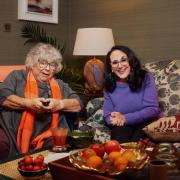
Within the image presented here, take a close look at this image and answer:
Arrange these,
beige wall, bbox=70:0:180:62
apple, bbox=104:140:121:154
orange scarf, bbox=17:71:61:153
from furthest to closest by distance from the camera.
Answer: beige wall, bbox=70:0:180:62 < orange scarf, bbox=17:71:61:153 < apple, bbox=104:140:121:154

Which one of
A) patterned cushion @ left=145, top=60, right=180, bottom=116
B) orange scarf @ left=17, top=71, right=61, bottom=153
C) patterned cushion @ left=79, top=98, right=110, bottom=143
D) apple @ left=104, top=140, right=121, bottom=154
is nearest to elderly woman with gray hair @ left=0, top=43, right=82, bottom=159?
orange scarf @ left=17, top=71, right=61, bottom=153

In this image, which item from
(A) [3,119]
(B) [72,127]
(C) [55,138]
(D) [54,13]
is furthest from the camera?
(D) [54,13]

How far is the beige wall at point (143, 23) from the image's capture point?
347 cm

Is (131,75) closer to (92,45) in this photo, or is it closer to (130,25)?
(92,45)

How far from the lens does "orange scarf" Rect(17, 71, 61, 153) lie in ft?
7.66

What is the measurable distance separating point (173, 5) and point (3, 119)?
6.85 ft

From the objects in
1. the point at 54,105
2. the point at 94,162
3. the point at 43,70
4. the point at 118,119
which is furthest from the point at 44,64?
the point at 94,162

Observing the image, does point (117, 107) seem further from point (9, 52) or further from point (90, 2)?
point (90, 2)

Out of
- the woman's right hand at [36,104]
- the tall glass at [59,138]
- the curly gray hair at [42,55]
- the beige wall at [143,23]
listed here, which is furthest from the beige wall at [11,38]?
the tall glass at [59,138]

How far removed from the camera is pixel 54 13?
411 centimetres

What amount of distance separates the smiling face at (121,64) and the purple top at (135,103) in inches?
3.1

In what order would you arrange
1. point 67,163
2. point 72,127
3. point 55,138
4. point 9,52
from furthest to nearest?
point 9,52
point 72,127
point 55,138
point 67,163

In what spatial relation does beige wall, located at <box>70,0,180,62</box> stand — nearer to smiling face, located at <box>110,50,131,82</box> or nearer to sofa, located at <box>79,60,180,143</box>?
sofa, located at <box>79,60,180,143</box>

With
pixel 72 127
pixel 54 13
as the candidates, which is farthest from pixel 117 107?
pixel 54 13
